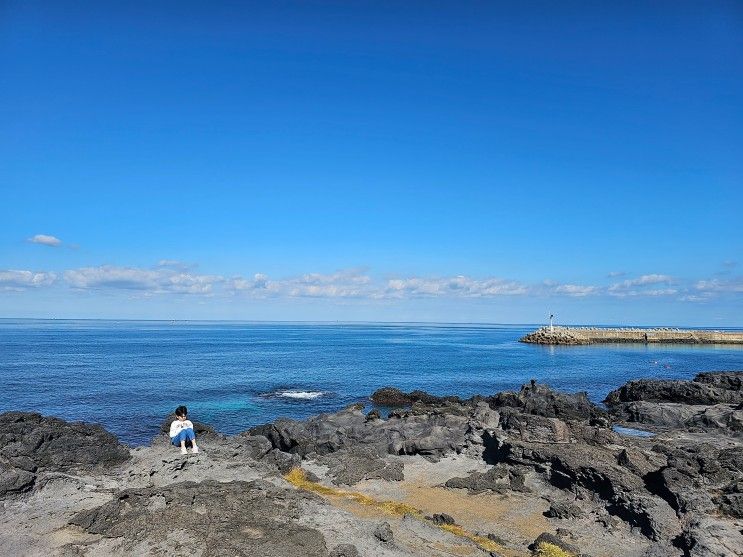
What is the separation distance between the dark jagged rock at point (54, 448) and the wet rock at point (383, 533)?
1317cm

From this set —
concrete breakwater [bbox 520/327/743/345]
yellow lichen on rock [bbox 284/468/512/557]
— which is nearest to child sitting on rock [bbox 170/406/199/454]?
yellow lichen on rock [bbox 284/468/512/557]

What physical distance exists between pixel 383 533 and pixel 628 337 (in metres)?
174

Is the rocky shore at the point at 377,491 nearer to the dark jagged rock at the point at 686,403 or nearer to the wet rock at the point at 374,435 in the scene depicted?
the wet rock at the point at 374,435

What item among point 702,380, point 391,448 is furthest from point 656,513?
point 702,380

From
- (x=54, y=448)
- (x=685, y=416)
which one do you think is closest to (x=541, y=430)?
(x=685, y=416)

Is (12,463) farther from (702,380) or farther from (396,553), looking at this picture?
(702,380)

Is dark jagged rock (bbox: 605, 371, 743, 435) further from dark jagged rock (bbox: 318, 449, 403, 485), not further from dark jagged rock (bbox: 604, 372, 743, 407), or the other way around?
dark jagged rock (bbox: 318, 449, 403, 485)

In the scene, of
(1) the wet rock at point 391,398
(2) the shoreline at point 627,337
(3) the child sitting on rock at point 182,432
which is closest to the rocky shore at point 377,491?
(3) the child sitting on rock at point 182,432

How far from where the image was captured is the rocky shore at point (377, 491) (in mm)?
15609

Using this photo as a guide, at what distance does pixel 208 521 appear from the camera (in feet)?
52.2

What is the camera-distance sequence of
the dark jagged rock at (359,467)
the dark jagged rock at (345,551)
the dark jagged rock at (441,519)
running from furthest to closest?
the dark jagged rock at (359,467) < the dark jagged rock at (441,519) < the dark jagged rock at (345,551)

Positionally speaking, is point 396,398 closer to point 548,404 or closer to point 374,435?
point 548,404

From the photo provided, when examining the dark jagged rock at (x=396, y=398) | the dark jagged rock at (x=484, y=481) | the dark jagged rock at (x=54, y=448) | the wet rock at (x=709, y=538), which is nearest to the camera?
the wet rock at (x=709, y=538)

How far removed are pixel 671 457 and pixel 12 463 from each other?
28.4 metres
